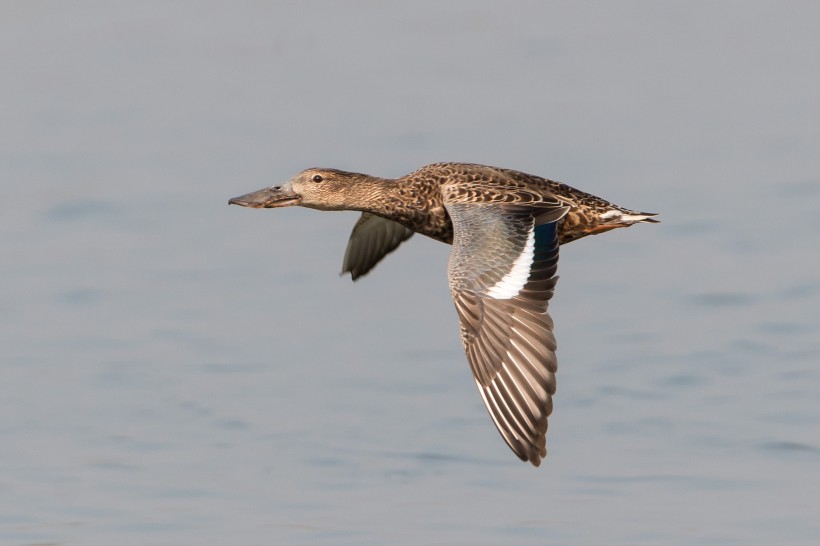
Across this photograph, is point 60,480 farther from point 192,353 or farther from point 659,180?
point 659,180

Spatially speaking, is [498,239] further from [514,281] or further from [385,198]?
[385,198]

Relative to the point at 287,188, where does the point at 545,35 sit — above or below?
above

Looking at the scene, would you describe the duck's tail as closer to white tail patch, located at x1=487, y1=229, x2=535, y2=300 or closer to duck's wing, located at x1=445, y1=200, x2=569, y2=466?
duck's wing, located at x1=445, y1=200, x2=569, y2=466

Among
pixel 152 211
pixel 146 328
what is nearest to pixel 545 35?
pixel 152 211

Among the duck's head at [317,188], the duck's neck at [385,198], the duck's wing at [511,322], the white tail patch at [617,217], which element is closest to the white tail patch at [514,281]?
the duck's wing at [511,322]

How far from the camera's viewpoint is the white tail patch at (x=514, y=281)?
11.7 m

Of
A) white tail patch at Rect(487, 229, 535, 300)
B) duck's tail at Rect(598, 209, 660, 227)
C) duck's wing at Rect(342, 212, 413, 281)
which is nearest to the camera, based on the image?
white tail patch at Rect(487, 229, 535, 300)

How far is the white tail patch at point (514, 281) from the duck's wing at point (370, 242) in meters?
3.04

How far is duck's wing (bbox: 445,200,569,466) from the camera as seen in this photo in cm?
1135

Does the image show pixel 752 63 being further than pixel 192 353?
Yes

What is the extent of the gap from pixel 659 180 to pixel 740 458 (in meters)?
4.92

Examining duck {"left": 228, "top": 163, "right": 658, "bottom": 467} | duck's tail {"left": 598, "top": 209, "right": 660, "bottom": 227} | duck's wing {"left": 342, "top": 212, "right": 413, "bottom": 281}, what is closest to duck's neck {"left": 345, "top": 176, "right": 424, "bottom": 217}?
duck {"left": 228, "top": 163, "right": 658, "bottom": 467}

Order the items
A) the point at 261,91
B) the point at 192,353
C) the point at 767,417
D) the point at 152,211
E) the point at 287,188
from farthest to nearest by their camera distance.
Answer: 1. the point at 261,91
2. the point at 152,211
3. the point at 192,353
4. the point at 767,417
5. the point at 287,188

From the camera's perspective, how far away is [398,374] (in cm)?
1560
